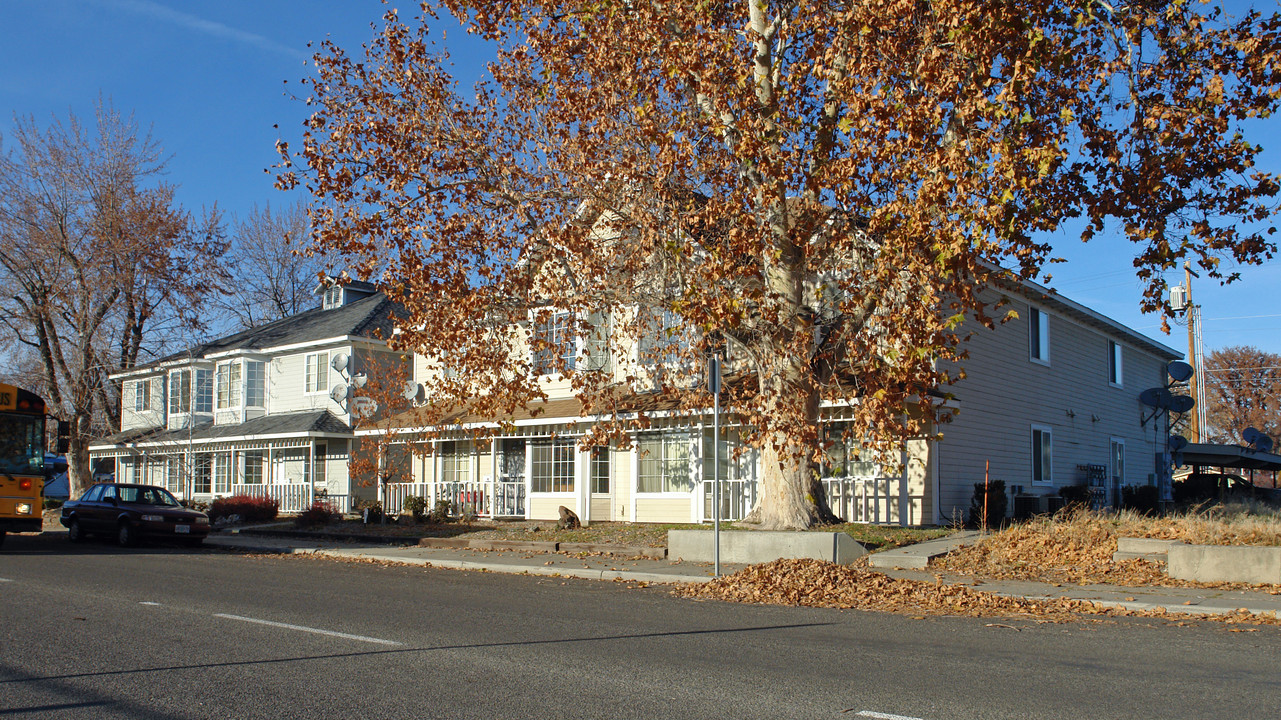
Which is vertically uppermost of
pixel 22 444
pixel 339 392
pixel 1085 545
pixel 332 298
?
pixel 332 298

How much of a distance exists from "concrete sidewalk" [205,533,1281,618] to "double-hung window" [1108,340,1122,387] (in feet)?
51.1

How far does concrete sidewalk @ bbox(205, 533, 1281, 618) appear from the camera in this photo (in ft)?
35.8

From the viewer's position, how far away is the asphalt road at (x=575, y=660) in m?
6.11

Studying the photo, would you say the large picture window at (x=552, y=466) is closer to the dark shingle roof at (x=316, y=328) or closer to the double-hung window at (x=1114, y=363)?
the dark shingle roof at (x=316, y=328)

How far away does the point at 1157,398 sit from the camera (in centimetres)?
3059

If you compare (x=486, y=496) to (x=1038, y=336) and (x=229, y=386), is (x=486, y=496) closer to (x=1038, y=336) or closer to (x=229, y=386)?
(x=229, y=386)

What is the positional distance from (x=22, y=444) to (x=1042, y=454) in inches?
886

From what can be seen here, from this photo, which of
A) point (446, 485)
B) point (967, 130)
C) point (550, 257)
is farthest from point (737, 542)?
point (446, 485)

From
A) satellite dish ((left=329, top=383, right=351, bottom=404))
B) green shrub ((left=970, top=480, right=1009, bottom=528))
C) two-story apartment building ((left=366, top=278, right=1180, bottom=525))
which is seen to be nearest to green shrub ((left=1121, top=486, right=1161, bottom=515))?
two-story apartment building ((left=366, top=278, right=1180, bottom=525))

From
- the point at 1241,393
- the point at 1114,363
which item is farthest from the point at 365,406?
the point at 1241,393

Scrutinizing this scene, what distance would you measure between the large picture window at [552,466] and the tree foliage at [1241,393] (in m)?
58.8

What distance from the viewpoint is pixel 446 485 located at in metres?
26.0

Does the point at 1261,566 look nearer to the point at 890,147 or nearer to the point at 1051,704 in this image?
the point at 890,147

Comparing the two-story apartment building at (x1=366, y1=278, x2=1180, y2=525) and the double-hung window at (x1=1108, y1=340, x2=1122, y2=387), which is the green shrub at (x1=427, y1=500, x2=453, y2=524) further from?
the double-hung window at (x1=1108, y1=340, x2=1122, y2=387)
